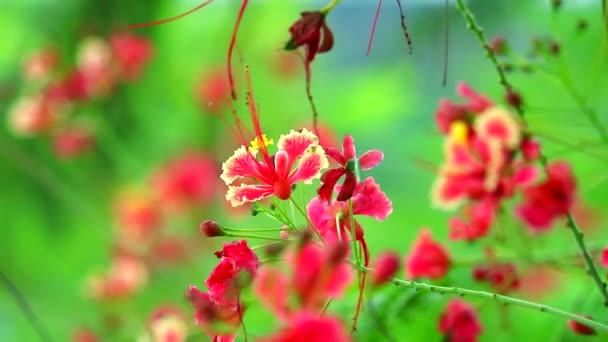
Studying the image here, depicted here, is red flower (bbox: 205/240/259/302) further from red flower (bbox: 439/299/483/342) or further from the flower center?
red flower (bbox: 439/299/483/342)

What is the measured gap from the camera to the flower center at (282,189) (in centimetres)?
43

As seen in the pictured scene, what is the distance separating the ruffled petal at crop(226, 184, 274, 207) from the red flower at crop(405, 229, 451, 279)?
0.24m

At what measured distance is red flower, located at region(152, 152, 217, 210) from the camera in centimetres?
161

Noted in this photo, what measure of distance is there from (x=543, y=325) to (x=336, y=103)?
130cm

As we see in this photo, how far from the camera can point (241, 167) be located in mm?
443

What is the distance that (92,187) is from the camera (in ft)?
6.17

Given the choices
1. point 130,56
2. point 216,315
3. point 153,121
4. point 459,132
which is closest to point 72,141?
point 130,56

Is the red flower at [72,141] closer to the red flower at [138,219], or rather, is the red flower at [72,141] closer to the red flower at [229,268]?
the red flower at [138,219]

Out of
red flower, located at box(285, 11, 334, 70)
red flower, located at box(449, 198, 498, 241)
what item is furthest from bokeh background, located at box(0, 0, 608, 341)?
red flower, located at box(285, 11, 334, 70)

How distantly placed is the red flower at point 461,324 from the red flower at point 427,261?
0.05m

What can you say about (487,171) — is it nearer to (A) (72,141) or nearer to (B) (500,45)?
(B) (500,45)

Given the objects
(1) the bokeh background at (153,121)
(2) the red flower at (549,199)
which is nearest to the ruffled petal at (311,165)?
(2) the red flower at (549,199)

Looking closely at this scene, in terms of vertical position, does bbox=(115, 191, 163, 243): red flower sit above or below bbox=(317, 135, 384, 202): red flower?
below

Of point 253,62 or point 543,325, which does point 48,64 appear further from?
point 543,325
